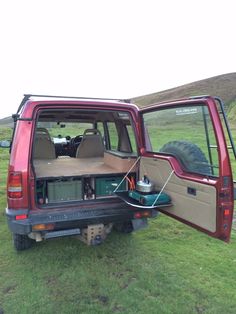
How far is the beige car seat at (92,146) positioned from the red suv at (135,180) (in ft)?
4.12

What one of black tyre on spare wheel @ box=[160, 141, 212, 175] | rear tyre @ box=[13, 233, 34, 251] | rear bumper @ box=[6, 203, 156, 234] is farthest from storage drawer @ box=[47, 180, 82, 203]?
black tyre on spare wheel @ box=[160, 141, 212, 175]

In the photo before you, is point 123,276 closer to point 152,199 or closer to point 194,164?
point 152,199

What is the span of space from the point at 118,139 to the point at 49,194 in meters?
1.60

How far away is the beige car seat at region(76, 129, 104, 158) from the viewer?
5465 mm

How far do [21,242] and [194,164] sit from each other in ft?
8.06

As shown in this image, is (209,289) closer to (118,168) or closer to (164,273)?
(164,273)

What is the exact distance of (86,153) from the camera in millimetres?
5566

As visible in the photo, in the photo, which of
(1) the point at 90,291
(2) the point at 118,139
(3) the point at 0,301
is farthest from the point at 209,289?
(2) the point at 118,139

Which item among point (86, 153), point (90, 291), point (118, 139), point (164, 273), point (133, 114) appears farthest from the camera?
point (86, 153)

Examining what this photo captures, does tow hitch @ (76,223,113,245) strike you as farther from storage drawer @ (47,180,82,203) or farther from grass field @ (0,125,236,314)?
storage drawer @ (47,180,82,203)

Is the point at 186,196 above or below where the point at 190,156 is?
below

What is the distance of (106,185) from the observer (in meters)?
3.87

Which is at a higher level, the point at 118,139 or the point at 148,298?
the point at 118,139

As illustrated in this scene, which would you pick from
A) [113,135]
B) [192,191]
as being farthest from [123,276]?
[113,135]
